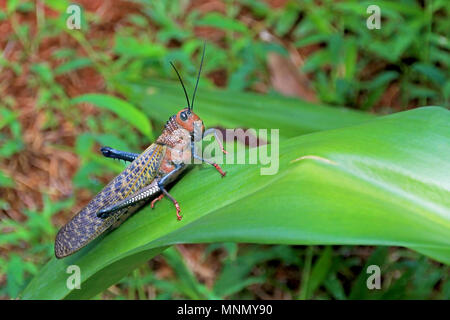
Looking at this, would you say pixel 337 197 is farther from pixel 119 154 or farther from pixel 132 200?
pixel 119 154

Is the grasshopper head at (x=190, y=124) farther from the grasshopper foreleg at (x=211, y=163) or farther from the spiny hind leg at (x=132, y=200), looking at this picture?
the spiny hind leg at (x=132, y=200)

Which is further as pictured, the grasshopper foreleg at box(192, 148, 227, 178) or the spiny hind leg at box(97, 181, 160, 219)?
the spiny hind leg at box(97, 181, 160, 219)

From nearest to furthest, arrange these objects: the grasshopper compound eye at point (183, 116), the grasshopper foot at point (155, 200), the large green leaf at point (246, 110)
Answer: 1. the grasshopper foot at point (155, 200)
2. the grasshopper compound eye at point (183, 116)
3. the large green leaf at point (246, 110)

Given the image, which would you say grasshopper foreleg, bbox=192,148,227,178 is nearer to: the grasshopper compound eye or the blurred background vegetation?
the grasshopper compound eye

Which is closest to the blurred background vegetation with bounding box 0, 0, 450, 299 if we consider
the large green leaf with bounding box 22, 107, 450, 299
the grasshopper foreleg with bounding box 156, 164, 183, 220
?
the grasshopper foreleg with bounding box 156, 164, 183, 220

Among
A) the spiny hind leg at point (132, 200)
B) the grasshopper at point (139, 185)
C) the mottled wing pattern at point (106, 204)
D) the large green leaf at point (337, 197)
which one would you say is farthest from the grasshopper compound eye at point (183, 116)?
the large green leaf at point (337, 197)

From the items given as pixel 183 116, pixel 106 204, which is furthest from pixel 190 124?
pixel 106 204

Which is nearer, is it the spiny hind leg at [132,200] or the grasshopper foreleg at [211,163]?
the grasshopper foreleg at [211,163]

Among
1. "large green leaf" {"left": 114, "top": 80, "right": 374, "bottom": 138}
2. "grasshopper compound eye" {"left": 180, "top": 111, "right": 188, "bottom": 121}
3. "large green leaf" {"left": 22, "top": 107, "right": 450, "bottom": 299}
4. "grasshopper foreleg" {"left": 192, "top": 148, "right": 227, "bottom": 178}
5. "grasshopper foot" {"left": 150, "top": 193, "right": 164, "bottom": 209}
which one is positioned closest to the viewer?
"large green leaf" {"left": 22, "top": 107, "right": 450, "bottom": 299}
